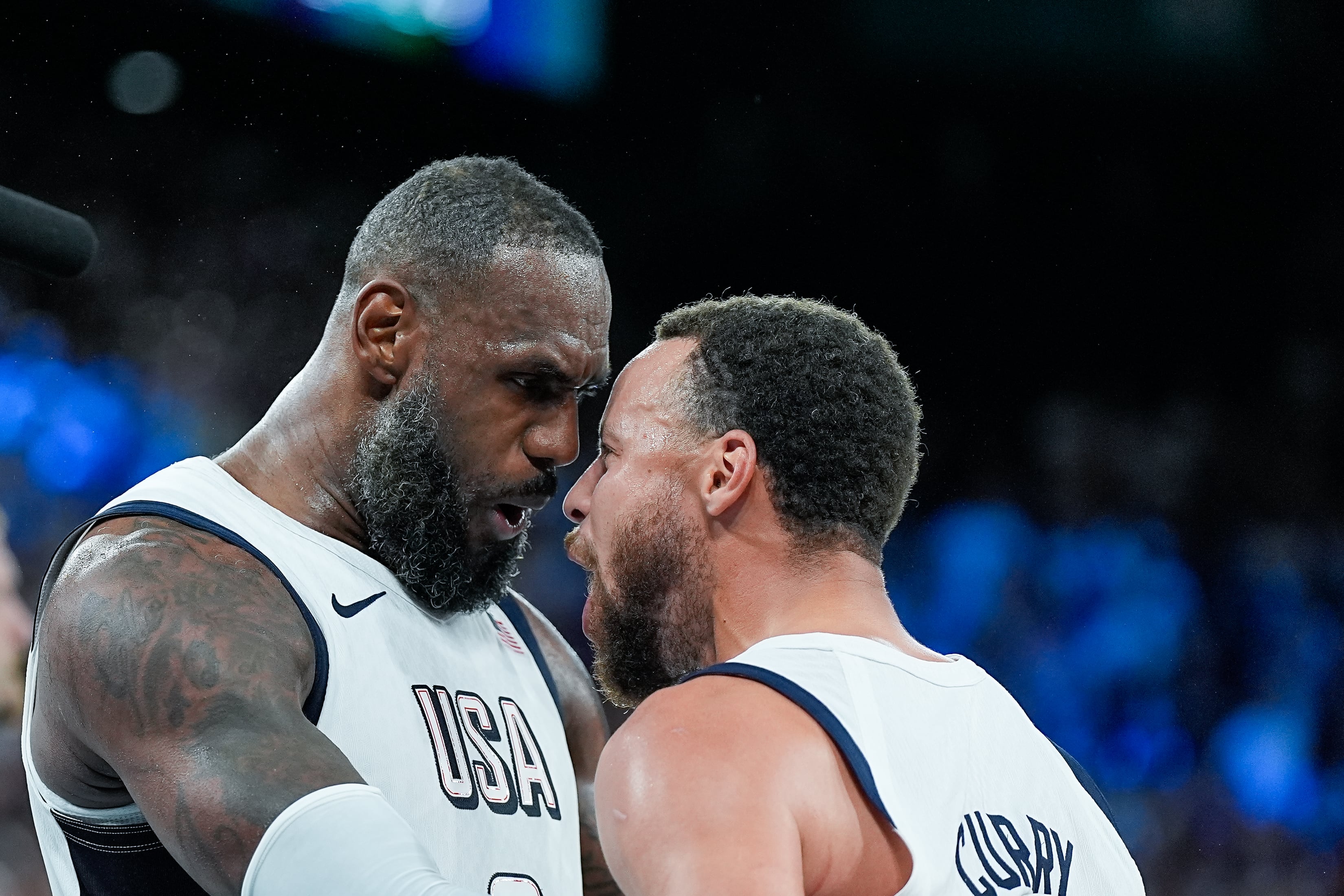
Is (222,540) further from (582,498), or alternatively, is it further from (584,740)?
(584,740)

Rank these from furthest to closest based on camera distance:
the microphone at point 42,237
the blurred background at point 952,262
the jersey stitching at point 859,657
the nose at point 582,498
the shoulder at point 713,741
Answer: the blurred background at point 952,262, the nose at point 582,498, the jersey stitching at point 859,657, the shoulder at point 713,741, the microphone at point 42,237

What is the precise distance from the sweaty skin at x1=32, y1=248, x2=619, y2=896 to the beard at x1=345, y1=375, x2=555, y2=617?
0.02 m

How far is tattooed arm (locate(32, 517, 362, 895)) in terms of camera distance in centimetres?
147

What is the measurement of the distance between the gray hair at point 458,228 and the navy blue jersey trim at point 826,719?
0.98 metres

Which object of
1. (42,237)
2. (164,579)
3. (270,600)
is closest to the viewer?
(42,237)

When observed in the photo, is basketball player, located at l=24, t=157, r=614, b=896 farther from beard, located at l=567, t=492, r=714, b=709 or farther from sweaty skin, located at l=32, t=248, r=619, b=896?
beard, located at l=567, t=492, r=714, b=709

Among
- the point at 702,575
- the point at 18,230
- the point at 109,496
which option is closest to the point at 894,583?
the point at 109,496

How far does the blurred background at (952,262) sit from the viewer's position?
18.2 ft

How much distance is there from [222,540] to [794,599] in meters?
0.83

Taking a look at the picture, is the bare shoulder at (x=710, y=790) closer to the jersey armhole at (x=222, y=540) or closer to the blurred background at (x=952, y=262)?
the jersey armhole at (x=222, y=540)

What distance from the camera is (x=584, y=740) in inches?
96.4

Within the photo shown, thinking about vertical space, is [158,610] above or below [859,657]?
below

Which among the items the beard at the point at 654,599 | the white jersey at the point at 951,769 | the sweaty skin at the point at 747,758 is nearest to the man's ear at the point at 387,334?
the beard at the point at 654,599

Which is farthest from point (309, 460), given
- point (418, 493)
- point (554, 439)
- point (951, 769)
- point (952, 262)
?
point (952, 262)
